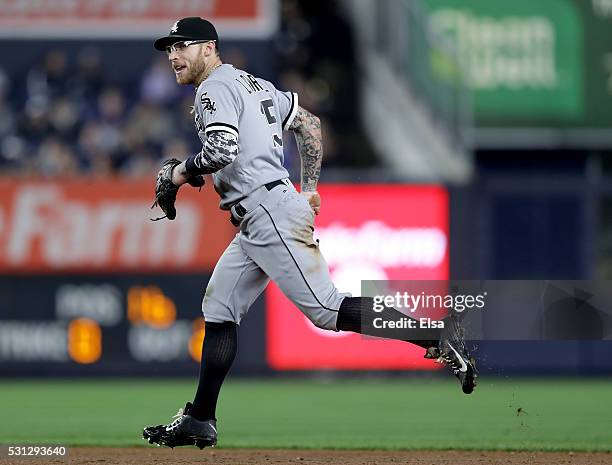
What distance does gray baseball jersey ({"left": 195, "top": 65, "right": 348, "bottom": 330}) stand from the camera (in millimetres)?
6574

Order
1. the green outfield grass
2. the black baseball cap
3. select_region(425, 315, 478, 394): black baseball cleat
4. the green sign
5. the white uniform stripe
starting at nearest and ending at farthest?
select_region(425, 315, 478, 394): black baseball cleat → the black baseball cap → the white uniform stripe → the green outfield grass → the green sign

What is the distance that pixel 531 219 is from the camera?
15555mm

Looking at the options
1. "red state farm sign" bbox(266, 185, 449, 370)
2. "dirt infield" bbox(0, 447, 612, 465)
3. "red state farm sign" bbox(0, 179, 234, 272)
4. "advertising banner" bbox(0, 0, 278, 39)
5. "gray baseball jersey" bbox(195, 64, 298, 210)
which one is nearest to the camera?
"gray baseball jersey" bbox(195, 64, 298, 210)

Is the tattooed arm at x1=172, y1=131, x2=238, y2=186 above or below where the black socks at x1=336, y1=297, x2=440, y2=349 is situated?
above

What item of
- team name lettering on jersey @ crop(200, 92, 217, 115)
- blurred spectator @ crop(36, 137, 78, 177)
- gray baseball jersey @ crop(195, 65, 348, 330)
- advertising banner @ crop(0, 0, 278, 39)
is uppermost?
advertising banner @ crop(0, 0, 278, 39)

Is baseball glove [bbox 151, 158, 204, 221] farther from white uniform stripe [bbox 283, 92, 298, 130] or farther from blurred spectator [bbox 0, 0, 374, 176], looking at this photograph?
blurred spectator [bbox 0, 0, 374, 176]

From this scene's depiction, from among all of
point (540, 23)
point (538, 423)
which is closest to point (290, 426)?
point (538, 423)

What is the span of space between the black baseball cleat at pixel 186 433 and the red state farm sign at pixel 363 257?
25.4ft

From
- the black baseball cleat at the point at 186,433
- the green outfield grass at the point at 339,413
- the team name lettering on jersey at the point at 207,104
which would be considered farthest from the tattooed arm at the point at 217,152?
A: the green outfield grass at the point at 339,413

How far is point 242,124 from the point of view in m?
6.66

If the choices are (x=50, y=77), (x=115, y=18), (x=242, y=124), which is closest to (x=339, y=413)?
(x=242, y=124)

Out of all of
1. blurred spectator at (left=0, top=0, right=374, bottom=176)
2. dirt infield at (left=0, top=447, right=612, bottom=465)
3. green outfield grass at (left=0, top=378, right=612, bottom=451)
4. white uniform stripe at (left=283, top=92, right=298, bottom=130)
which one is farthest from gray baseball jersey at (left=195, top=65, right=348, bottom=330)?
blurred spectator at (left=0, top=0, right=374, bottom=176)

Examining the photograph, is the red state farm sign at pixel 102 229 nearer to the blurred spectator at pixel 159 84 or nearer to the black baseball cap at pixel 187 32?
the blurred spectator at pixel 159 84

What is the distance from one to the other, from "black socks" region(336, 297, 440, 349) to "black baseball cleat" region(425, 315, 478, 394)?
1.5 inches
